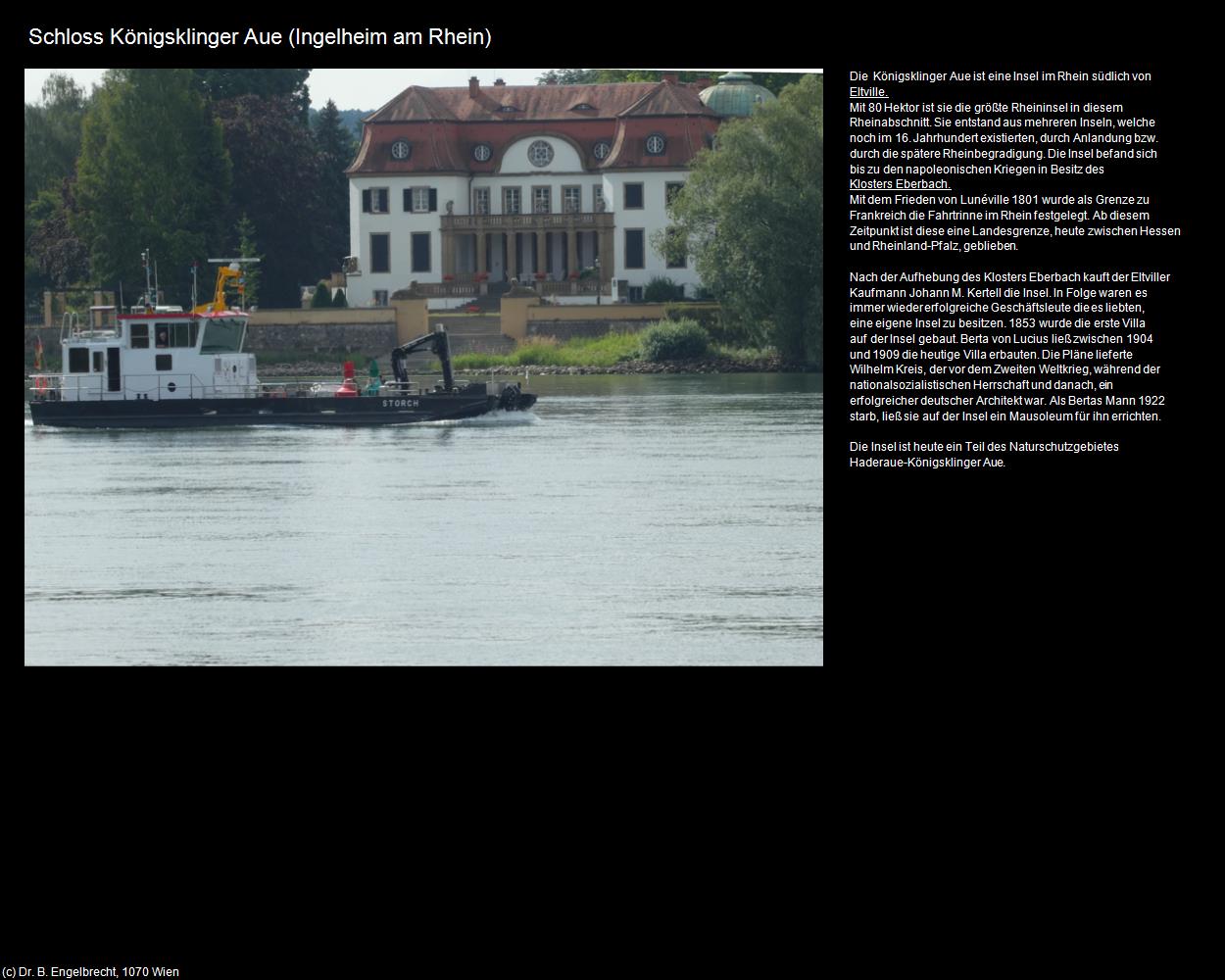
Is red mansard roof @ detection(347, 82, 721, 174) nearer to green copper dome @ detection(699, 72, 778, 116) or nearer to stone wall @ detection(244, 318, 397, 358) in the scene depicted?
green copper dome @ detection(699, 72, 778, 116)

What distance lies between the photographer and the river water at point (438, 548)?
1569 cm

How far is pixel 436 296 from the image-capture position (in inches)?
2899

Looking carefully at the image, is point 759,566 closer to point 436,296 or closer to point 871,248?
point 871,248

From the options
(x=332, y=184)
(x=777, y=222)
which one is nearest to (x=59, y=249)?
(x=332, y=184)

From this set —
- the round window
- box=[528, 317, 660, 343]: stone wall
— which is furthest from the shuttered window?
box=[528, 317, 660, 343]: stone wall

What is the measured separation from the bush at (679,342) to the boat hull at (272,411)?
59.8 feet

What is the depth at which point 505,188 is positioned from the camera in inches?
3054

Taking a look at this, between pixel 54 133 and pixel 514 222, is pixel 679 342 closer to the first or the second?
pixel 514 222

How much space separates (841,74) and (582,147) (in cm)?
6640

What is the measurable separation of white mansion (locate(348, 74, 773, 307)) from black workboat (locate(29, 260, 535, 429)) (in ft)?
101

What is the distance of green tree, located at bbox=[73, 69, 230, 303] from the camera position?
211ft

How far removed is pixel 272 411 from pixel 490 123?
1397 inches

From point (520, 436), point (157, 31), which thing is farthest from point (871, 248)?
point (520, 436)

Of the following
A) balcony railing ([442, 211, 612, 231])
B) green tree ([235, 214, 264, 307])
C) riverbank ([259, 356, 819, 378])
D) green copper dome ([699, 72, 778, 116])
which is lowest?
riverbank ([259, 356, 819, 378])
